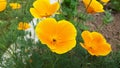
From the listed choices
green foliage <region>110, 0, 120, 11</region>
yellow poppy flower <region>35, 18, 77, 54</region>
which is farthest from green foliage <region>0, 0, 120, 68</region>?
green foliage <region>110, 0, 120, 11</region>

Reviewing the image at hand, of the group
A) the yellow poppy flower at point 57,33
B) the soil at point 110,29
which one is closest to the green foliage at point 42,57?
the yellow poppy flower at point 57,33

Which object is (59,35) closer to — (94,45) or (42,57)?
A: (94,45)

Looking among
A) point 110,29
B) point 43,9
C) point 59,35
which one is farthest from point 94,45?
point 110,29

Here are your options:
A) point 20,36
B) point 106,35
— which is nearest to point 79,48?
point 20,36

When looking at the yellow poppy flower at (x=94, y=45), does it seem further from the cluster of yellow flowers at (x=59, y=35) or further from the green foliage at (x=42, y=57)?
the green foliage at (x=42, y=57)

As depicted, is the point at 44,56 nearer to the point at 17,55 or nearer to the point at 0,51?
the point at 17,55

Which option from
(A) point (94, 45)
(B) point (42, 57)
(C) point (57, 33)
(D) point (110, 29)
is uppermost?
(C) point (57, 33)
